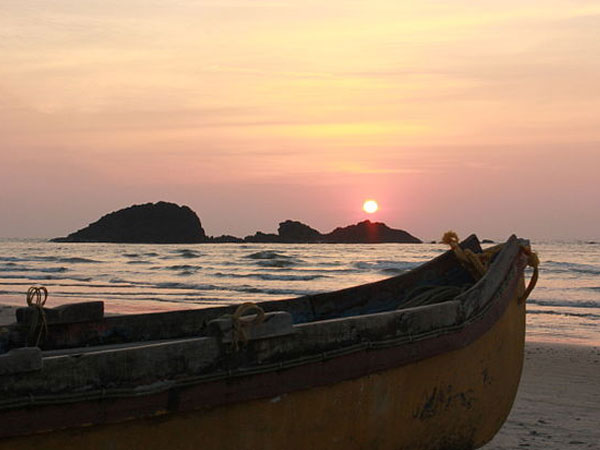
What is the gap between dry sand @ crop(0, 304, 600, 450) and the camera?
6176mm

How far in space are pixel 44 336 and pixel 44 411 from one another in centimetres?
182

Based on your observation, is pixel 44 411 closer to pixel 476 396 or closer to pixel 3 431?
pixel 3 431

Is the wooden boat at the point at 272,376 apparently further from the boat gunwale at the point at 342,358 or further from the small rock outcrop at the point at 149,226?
the small rock outcrop at the point at 149,226

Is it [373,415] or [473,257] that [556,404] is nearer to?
[473,257]

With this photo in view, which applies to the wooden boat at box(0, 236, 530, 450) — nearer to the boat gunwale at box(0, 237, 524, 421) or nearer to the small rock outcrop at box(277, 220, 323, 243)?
the boat gunwale at box(0, 237, 524, 421)

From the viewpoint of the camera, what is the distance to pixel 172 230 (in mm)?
114562

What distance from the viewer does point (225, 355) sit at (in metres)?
3.72

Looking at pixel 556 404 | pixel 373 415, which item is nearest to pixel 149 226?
pixel 556 404

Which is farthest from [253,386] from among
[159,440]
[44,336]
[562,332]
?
[562,332]

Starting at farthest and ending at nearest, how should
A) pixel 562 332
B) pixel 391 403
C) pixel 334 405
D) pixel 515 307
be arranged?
pixel 562 332 → pixel 515 307 → pixel 391 403 → pixel 334 405

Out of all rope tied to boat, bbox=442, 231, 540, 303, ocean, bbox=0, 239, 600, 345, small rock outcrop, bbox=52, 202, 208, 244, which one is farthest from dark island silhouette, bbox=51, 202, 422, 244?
rope tied to boat, bbox=442, 231, 540, 303

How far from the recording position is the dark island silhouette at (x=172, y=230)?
10481cm

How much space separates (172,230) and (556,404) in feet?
357

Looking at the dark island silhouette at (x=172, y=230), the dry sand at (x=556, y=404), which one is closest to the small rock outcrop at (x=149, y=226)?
the dark island silhouette at (x=172, y=230)
